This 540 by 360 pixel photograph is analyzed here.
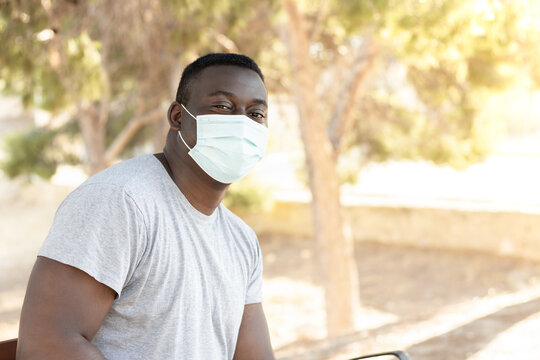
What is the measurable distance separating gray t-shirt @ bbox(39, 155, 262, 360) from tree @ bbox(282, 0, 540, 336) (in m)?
3.79

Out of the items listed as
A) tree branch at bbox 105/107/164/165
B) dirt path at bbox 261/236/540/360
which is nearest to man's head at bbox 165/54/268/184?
dirt path at bbox 261/236/540/360

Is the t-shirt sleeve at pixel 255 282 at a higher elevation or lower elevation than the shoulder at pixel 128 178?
lower

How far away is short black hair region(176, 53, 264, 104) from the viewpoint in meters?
1.69

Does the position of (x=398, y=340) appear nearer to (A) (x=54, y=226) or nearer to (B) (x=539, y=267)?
(A) (x=54, y=226)

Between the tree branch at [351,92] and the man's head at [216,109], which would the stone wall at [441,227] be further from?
the man's head at [216,109]

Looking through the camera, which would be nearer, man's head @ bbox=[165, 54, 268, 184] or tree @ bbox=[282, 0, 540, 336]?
man's head @ bbox=[165, 54, 268, 184]

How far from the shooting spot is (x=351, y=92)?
284 inches

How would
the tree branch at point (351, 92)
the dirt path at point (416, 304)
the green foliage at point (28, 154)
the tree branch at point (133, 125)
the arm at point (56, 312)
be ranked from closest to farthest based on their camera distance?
the arm at point (56, 312), the dirt path at point (416, 304), the tree branch at point (351, 92), the tree branch at point (133, 125), the green foliage at point (28, 154)

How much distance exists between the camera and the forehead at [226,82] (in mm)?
1671

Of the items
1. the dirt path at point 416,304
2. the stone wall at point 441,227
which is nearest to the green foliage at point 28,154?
the dirt path at point 416,304

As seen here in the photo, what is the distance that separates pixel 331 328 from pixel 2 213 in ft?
47.1

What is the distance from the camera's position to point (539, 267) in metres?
10.3

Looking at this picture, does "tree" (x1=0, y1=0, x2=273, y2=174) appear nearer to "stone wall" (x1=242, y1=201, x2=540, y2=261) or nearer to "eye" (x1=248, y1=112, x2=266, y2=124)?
"eye" (x1=248, y1=112, x2=266, y2=124)

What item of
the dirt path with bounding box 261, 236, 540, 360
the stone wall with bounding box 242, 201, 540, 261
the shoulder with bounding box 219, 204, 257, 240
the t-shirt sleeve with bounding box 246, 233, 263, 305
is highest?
the shoulder with bounding box 219, 204, 257, 240
